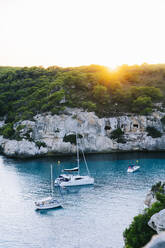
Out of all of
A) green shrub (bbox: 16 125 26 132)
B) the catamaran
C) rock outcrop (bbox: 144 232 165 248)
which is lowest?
the catamaran

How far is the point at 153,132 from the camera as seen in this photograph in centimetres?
7469

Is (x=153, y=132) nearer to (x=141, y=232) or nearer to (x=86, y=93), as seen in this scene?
(x=86, y=93)

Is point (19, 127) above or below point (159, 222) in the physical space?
above

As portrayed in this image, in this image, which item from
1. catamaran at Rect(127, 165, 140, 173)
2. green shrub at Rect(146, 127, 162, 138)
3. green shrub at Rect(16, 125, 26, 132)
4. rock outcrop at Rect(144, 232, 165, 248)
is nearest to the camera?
rock outcrop at Rect(144, 232, 165, 248)

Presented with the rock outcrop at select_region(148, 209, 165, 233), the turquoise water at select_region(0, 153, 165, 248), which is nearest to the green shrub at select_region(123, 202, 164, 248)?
the rock outcrop at select_region(148, 209, 165, 233)

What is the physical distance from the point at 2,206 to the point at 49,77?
67328 millimetres

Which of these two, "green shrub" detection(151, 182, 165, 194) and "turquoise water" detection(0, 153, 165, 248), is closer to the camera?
"green shrub" detection(151, 182, 165, 194)

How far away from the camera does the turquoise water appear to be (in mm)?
31812

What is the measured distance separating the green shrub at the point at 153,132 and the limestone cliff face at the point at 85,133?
806 mm

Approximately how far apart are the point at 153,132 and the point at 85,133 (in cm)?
1750

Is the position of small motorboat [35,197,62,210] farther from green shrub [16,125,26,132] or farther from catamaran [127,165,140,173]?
green shrub [16,125,26,132]

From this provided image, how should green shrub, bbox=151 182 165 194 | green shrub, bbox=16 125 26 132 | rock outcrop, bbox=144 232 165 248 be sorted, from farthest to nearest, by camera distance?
1. green shrub, bbox=16 125 26 132
2. green shrub, bbox=151 182 165 194
3. rock outcrop, bbox=144 232 165 248

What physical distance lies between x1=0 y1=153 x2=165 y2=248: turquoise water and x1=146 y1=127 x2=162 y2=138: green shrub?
11153 millimetres

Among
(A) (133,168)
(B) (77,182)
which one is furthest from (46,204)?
(A) (133,168)
